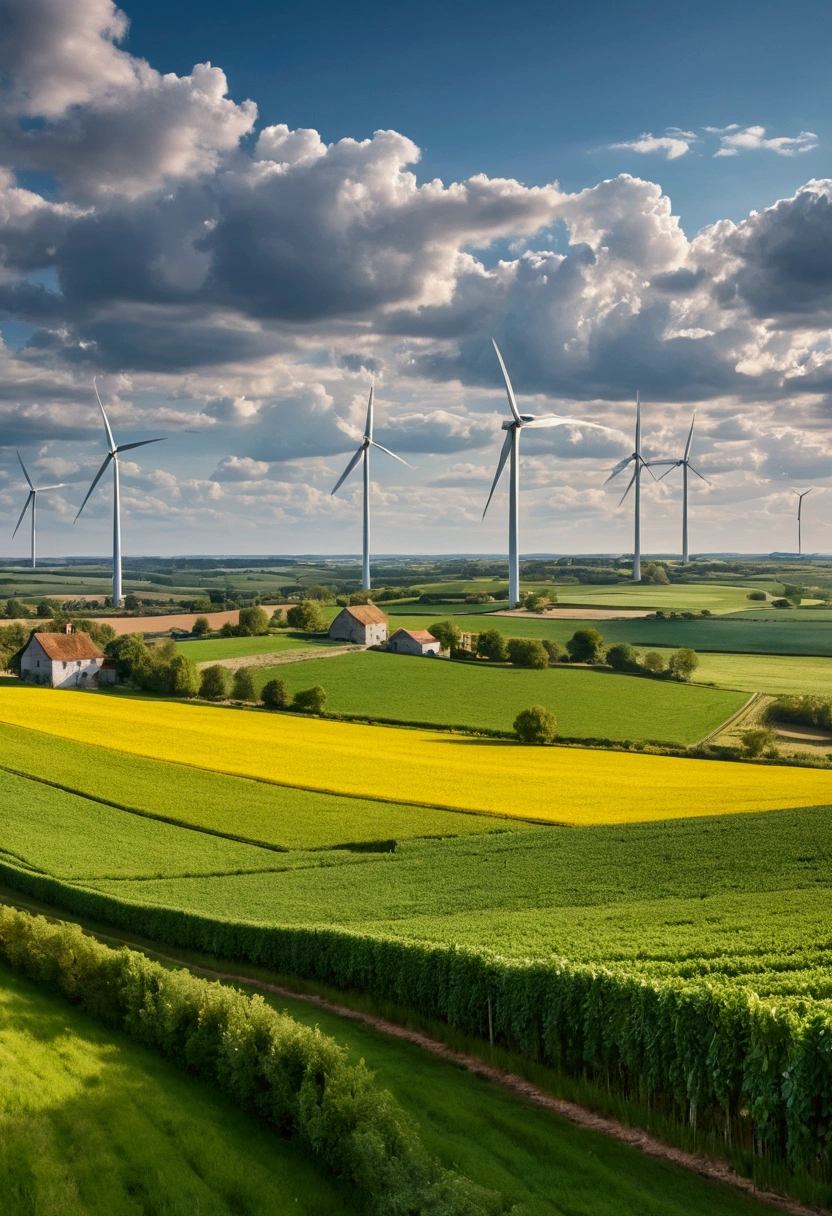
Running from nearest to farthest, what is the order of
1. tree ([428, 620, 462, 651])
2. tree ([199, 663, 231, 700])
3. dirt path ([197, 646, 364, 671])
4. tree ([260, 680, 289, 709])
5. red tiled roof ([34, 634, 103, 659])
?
tree ([260, 680, 289, 709]) < tree ([199, 663, 231, 700]) < red tiled roof ([34, 634, 103, 659]) < dirt path ([197, 646, 364, 671]) < tree ([428, 620, 462, 651])

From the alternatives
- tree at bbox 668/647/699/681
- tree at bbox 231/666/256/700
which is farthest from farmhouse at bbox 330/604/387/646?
tree at bbox 668/647/699/681

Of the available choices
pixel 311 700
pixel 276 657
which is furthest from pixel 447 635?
pixel 311 700

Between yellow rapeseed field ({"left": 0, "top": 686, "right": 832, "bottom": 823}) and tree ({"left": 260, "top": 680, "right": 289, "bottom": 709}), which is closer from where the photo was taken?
yellow rapeseed field ({"left": 0, "top": 686, "right": 832, "bottom": 823})

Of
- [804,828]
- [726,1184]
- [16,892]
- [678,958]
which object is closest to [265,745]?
[16,892]

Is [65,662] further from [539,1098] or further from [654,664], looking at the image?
[539,1098]

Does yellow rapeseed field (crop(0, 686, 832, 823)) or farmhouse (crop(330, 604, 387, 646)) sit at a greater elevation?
farmhouse (crop(330, 604, 387, 646))

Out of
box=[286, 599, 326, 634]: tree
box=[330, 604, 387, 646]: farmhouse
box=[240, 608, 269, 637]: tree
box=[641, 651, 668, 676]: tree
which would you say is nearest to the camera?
box=[641, 651, 668, 676]: tree

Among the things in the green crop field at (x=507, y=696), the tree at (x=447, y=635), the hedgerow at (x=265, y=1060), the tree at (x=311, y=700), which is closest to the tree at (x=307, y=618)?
the tree at (x=447, y=635)

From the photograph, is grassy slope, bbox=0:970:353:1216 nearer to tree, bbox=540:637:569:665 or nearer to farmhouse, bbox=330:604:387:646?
tree, bbox=540:637:569:665
